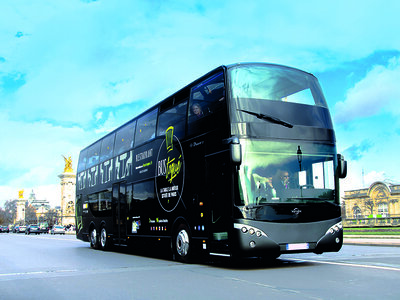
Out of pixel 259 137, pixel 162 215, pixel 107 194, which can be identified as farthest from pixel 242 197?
pixel 107 194

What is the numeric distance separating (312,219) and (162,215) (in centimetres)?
483

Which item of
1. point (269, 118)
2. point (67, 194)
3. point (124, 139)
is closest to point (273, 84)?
point (269, 118)

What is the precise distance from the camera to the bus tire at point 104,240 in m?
18.5

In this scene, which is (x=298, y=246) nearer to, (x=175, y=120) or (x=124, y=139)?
(x=175, y=120)

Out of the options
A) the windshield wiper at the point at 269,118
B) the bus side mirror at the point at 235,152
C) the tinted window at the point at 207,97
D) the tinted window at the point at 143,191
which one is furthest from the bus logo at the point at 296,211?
the tinted window at the point at 143,191

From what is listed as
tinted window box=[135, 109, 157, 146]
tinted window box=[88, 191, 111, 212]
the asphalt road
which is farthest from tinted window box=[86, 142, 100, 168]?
the asphalt road

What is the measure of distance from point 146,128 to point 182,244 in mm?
4671

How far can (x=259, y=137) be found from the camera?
10.1 metres

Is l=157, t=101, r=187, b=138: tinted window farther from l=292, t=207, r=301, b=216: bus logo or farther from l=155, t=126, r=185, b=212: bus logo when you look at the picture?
l=292, t=207, r=301, b=216: bus logo

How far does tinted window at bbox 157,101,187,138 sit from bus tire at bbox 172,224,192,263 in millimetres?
2463

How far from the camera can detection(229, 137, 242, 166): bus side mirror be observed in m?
9.46

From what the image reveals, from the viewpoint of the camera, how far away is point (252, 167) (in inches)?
389

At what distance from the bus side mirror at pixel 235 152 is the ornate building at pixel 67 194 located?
354 ft

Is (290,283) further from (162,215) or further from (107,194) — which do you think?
(107,194)
